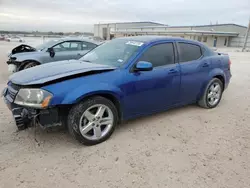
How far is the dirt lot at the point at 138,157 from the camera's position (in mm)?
2568

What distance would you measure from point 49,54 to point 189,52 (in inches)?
204

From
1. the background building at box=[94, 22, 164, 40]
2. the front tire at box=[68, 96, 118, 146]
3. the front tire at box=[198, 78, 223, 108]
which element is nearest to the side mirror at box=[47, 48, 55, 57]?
the front tire at box=[68, 96, 118, 146]

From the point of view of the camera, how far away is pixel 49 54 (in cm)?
779

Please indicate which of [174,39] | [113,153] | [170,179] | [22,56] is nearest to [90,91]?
[113,153]

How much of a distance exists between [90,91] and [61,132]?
41.7 inches

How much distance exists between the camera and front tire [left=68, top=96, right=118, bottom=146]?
3.05 meters

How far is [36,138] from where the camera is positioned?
3.44m

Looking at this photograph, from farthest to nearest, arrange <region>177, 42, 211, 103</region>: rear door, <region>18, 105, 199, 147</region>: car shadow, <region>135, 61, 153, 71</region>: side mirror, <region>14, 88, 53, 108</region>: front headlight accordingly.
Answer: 1. <region>177, 42, 211, 103</region>: rear door
2. <region>135, 61, 153, 71</region>: side mirror
3. <region>18, 105, 199, 147</region>: car shadow
4. <region>14, 88, 53, 108</region>: front headlight

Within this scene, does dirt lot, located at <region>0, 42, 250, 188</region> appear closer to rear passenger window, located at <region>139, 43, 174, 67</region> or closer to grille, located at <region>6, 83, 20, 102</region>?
grille, located at <region>6, 83, 20, 102</region>

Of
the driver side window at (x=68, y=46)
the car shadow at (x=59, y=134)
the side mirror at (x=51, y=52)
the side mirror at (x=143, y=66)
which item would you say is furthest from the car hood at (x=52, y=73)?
the driver side window at (x=68, y=46)

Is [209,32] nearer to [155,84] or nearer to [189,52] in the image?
[189,52]

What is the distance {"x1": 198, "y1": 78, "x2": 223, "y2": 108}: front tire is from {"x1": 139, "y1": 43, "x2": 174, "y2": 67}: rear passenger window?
1281mm

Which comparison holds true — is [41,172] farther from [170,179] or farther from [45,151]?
[170,179]

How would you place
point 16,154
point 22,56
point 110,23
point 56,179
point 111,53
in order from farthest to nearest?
point 110,23, point 22,56, point 111,53, point 16,154, point 56,179
